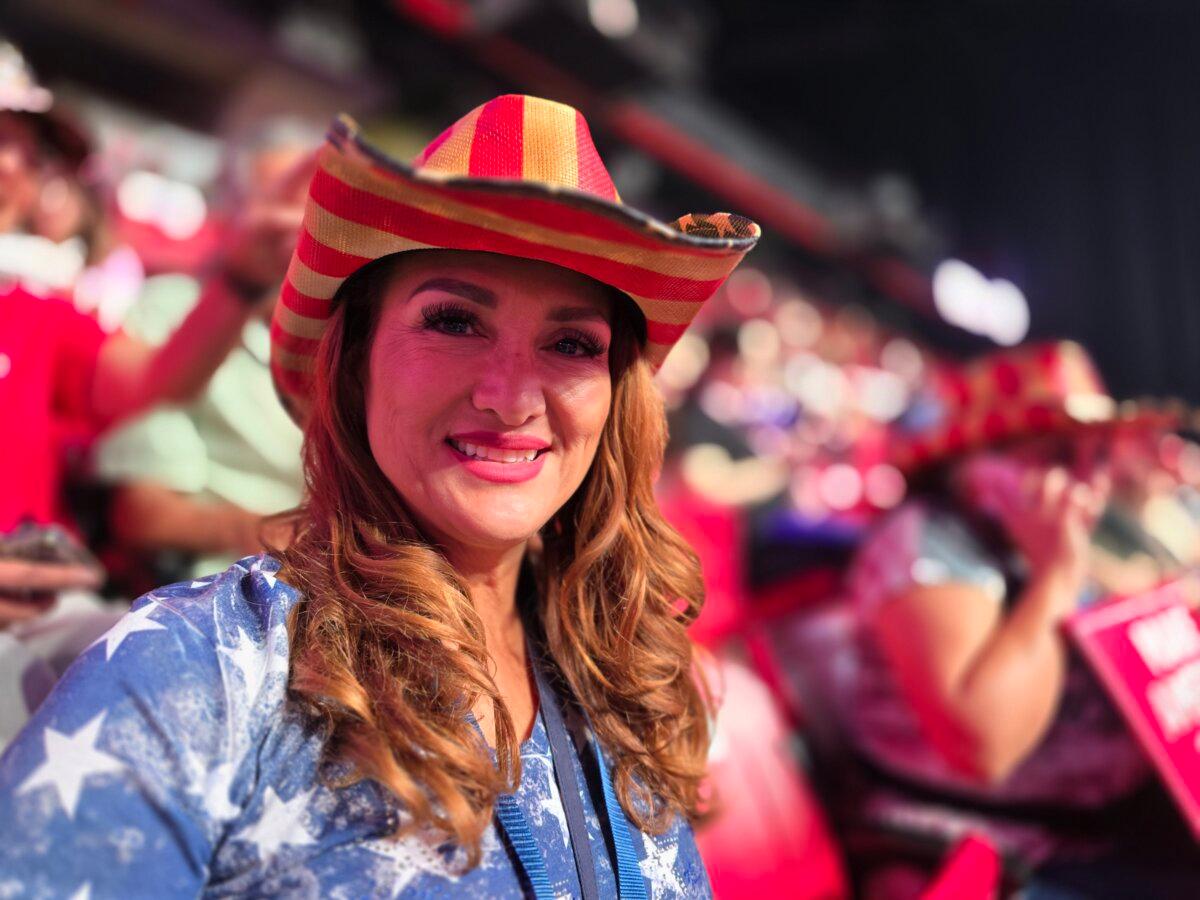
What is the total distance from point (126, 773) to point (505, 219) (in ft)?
1.69

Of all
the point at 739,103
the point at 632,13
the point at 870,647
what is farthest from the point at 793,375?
the point at 870,647

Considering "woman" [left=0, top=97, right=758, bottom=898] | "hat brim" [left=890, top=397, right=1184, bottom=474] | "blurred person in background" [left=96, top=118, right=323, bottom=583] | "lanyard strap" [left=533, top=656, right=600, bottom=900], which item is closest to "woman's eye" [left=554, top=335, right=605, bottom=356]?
"woman" [left=0, top=97, right=758, bottom=898]

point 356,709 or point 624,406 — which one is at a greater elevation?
point 624,406

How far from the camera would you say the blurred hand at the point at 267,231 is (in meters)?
1.28

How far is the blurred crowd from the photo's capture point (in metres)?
1.44

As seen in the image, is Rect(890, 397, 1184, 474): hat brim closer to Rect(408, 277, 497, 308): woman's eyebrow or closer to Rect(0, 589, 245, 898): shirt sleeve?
Rect(408, 277, 497, 308): woman's eyebrow

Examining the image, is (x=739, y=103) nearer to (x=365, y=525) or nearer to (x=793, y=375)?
(x=793, y=375)

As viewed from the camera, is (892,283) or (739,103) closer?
(739,103)

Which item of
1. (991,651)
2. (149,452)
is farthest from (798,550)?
(149,452)

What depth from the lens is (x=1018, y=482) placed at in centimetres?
191

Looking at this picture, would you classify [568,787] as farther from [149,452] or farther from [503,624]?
[149,452]

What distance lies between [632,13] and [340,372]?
4.36m

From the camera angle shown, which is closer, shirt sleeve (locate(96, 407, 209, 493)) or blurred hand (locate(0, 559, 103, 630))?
blurred hand (locate(0, 559, 103, 630))

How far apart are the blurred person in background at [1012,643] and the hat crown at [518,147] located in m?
1.15
